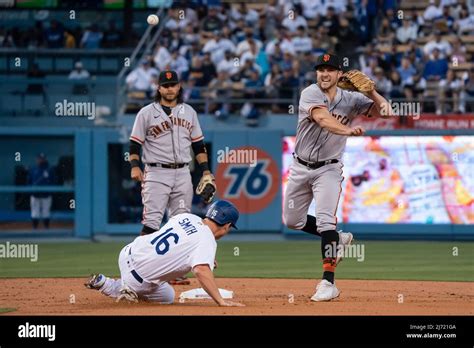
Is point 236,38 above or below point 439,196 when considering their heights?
above

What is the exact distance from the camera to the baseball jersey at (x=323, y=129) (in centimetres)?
1009

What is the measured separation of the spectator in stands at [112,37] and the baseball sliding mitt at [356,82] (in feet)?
46.7

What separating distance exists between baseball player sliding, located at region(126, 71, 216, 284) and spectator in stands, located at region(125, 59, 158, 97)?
9.69 metres

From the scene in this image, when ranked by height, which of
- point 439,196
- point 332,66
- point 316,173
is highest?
point 332,66

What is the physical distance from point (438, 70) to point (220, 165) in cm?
466

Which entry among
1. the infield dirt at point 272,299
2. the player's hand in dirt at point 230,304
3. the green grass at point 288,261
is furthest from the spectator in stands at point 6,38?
the player's hand in dirt at point 230,304

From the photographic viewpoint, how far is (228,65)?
21.9 m

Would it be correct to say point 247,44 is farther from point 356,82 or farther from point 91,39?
point 356,82

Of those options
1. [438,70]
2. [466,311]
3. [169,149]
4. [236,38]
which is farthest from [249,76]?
[466,311]

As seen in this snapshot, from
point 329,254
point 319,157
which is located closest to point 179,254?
point 329,254

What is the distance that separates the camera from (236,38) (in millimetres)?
22734

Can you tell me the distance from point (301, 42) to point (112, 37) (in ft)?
14.7

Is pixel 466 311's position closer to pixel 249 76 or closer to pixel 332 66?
pixel 332 66

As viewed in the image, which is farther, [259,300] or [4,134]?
[4,134]
